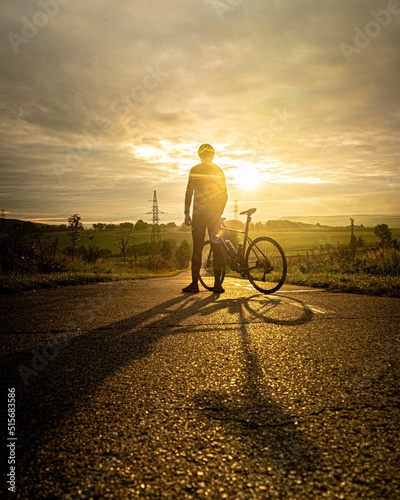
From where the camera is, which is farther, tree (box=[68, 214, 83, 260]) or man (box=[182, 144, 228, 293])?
tree (box=[68, 214, 83, 260])

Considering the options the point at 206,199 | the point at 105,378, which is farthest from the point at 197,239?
the point at 105,378

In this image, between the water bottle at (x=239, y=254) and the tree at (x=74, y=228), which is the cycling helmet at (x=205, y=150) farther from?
the tree at (x=74, y=228)

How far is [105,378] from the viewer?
2188 millimetres

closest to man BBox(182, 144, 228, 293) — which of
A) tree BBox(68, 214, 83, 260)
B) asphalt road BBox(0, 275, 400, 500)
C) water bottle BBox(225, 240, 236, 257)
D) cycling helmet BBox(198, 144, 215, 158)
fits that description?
cycling helmet BBox(198, 144, 215, 158)

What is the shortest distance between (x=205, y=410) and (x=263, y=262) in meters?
5.19

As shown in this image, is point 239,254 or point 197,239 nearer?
point 239,254

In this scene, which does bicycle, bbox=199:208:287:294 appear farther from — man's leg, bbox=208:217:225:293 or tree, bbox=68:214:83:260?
tree, bbox=68:214:83:260

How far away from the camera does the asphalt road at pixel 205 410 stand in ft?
4.05

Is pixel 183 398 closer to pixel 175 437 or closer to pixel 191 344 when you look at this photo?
pixel 175 437

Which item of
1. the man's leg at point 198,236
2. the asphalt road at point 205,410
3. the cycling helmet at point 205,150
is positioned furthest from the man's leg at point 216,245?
the asphalt road at point 205,410

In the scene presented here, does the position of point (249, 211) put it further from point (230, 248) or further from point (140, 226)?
point (140, 226)

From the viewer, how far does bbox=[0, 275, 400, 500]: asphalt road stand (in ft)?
4.05

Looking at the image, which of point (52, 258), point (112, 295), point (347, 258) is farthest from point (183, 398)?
point (347, 258)

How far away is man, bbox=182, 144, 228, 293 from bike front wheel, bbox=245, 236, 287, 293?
1.90 feet
